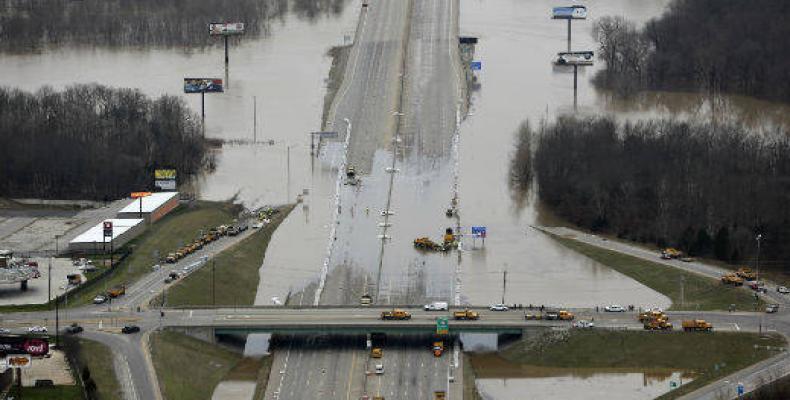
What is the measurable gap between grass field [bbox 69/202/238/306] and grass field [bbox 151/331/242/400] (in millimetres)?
8728

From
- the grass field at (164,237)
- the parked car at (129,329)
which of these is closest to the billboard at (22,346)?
the parked car at (129,329)

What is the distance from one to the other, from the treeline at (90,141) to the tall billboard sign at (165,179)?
6.58ft

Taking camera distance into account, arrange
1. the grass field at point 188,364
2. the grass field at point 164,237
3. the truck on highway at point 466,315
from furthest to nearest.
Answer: the grass field at point 164,237 → the truck on highway at point 466,315 → the grass field at point 188,364

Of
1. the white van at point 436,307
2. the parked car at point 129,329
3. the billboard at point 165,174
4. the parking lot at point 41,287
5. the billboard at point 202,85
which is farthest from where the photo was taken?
the billboard at point 202,85

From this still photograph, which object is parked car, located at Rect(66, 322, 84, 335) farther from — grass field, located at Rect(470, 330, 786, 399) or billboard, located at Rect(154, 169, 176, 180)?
billboard, located at Rect(154, 169, 176, 180)

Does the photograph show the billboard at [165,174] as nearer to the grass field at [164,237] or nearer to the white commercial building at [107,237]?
the grass field at [164,237]

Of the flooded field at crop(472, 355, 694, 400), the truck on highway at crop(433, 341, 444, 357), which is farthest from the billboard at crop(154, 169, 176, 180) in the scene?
the flooded field at crop(472, 355, 694, 400)

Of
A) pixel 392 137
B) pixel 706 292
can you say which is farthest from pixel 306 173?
pixel 706 292

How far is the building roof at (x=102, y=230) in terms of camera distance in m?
149

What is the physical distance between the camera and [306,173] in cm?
17788

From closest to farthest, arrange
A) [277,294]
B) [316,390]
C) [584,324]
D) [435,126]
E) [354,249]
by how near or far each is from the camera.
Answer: [316,390] < [584,324] < [277,294] < [354,249] < [435,126]

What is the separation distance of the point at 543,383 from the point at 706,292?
17.2m

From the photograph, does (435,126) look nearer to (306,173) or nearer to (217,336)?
(306,173)

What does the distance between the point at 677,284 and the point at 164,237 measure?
34229mm
